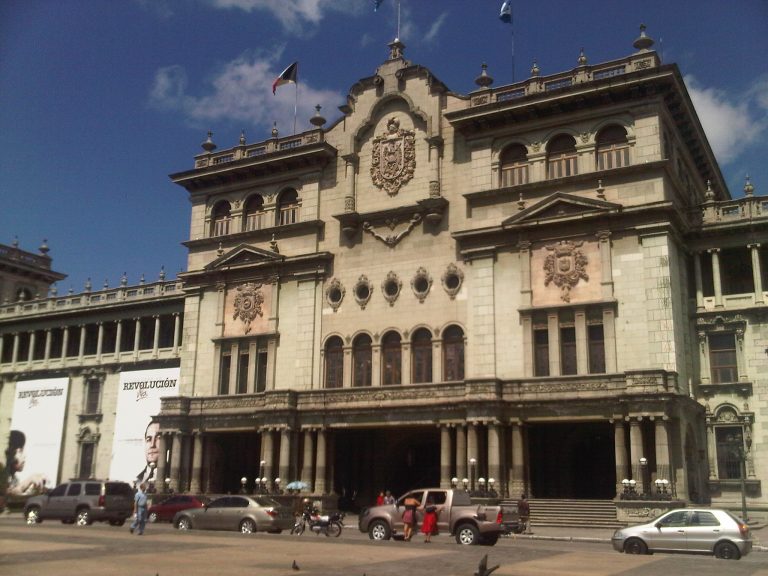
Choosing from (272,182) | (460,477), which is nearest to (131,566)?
(460,477)

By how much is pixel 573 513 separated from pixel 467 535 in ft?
39.0

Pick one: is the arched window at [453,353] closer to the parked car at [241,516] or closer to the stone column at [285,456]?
the stone column at [285,456]

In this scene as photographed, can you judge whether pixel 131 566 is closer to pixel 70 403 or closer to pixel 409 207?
pixel 409 207

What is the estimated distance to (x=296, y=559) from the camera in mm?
19531

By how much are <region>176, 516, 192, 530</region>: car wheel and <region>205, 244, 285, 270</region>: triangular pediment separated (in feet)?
63.6

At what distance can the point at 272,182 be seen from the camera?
51938 millimetres

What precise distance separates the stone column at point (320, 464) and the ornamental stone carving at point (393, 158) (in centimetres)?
1433

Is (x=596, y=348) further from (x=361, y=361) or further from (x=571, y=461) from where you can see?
(x=361, y=361)

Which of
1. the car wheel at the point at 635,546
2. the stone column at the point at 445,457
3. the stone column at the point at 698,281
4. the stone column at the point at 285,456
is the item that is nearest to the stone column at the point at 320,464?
the stone column at the point at 285,456

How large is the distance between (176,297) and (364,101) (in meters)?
20.3

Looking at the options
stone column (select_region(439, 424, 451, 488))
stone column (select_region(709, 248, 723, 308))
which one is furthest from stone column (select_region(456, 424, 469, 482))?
stone column (select_region(709, 248, 723, 308))

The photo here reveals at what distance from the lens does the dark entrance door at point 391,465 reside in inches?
1833

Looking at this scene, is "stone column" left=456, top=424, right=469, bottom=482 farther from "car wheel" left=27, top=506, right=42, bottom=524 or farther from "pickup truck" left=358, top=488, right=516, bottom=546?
"car wheel" left=27, top=506, right=42, bottom=524

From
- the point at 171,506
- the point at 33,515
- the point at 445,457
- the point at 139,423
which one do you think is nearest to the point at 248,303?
the point at 139,423
